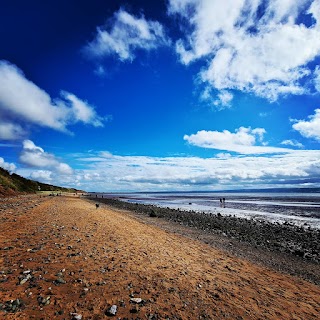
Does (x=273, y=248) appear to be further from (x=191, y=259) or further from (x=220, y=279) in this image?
(x=220, y=279)

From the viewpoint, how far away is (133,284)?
830 centimetres

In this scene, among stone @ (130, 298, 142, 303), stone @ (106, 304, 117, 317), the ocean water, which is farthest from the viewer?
the ocean water

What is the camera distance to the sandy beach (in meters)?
6.73

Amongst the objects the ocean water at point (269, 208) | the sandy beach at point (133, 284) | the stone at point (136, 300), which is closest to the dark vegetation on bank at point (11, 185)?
the ocean water at point (269, 208)

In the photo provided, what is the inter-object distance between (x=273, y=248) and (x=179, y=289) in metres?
12.5

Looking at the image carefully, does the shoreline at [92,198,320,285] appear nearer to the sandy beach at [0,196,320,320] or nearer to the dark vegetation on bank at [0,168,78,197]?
the sandy beach at [0,196,320,320]

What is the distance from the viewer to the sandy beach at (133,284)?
673cm

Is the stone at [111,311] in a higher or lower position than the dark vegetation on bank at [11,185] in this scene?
lower

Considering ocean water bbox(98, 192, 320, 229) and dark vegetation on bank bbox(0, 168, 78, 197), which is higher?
dark vegetation on bank bbox(0, 168, 78, 197)

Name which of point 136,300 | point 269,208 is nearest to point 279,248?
point 136,300

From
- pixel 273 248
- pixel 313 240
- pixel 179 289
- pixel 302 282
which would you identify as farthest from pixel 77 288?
pixel 313 240

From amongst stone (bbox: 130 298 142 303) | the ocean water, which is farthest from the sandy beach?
the ocean water

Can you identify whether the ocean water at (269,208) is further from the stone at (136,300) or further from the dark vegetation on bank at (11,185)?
the dark vegetation on bank at (11,185)

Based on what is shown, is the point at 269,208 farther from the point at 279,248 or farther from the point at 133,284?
the point at 133,284
